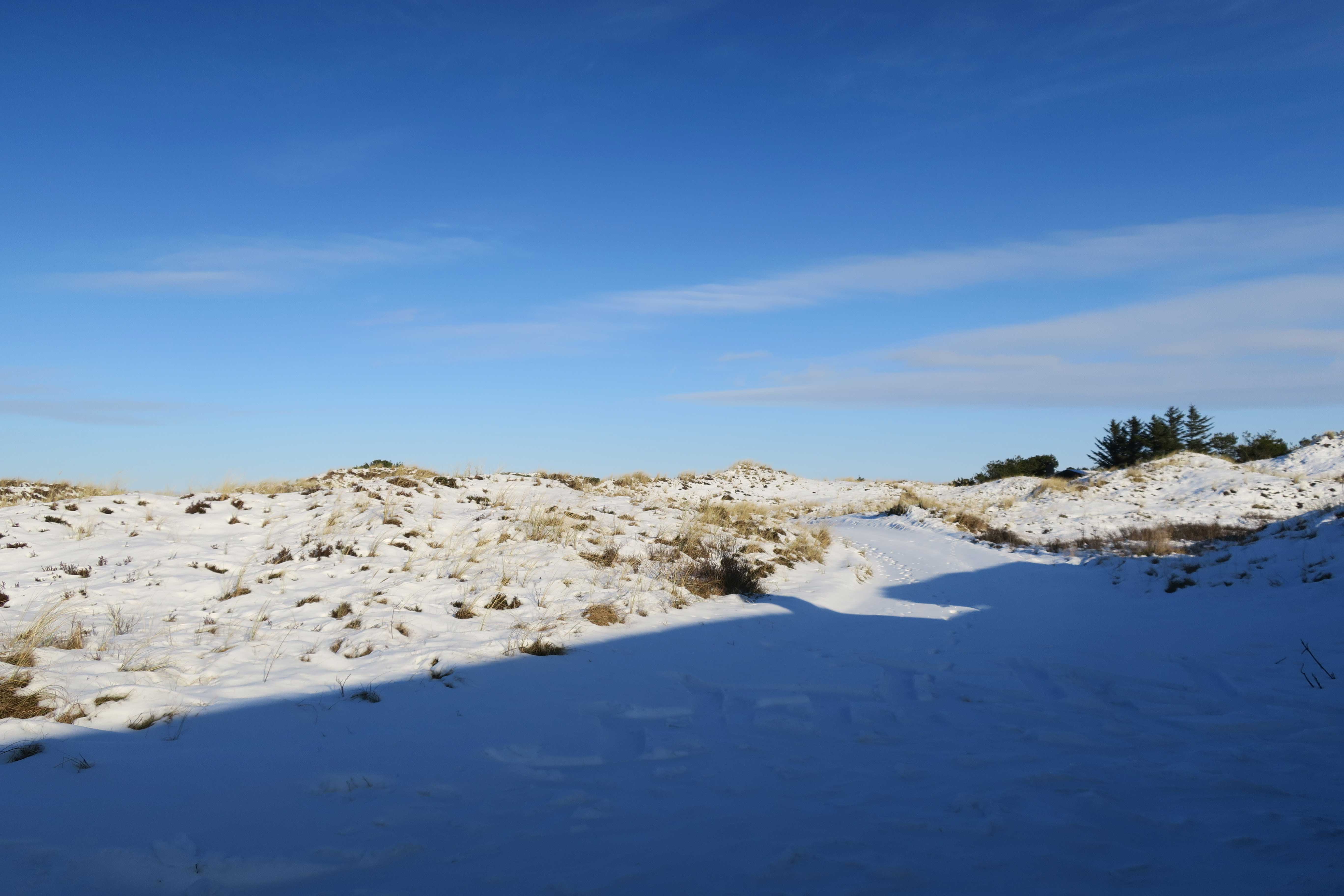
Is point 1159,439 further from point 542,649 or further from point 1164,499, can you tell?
point 542,649

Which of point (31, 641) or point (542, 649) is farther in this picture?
point (542, 649)

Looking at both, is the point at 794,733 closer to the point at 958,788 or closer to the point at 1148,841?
the point at 958,788

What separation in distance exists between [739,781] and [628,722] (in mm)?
1404

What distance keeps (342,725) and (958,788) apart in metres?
4.13

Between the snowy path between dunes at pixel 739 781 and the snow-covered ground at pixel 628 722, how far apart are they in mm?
24

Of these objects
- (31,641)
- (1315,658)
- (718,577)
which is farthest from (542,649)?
(1315,658)

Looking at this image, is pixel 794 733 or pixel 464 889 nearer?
pixel 464 889

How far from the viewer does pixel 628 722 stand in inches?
216

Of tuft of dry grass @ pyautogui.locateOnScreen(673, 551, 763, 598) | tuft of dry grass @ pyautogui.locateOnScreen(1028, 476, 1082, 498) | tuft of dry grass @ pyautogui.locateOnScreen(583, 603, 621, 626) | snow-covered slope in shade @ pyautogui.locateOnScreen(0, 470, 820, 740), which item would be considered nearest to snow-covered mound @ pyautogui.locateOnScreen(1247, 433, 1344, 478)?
tuft of dry grass @ pyautogui.locateOnScreen(1028, 476, 1082, 498)

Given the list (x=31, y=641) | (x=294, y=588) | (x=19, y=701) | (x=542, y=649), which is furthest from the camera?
(x=294, y=588)

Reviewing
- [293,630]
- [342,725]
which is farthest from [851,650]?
[293,630]

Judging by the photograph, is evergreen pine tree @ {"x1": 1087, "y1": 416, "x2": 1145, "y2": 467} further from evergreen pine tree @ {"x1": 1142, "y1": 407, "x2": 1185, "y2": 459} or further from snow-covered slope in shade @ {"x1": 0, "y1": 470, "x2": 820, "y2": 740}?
snow-covered slope in shade @ {"x1": 0, "y1": 470, "x2": 820, "y2": 740}

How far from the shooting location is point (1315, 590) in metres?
8.73

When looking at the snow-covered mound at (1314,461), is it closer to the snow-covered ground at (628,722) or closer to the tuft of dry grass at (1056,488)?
the tuft of dry grass at (1056,488)
